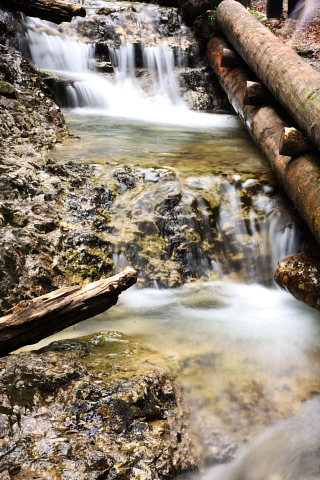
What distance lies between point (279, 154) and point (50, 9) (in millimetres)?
5885

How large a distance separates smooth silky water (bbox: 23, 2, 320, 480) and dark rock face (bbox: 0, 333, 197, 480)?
23cm

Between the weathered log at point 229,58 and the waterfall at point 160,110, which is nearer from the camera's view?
the waterfall at point 160,110

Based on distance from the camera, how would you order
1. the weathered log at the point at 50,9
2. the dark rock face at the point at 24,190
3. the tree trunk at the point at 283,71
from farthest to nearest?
1. the weathered log at the point at 50,9
2. the tree trunk at the point at 283,71
3. the dark rock face at the point at 24,190

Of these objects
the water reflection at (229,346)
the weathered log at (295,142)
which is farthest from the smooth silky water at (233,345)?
the weathered log at (295,142)

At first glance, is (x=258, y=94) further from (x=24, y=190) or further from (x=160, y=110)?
(x=24, y=190)

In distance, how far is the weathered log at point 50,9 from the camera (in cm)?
798

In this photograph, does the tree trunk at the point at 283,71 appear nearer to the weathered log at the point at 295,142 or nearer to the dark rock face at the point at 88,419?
the weathered log at the point at 295,142

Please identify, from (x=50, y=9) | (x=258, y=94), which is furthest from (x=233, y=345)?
(x=50, y=9)

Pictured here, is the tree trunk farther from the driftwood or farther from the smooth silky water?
the driftwood

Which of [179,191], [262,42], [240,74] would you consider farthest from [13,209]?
[240,74]

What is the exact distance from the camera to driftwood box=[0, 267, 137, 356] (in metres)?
2.68

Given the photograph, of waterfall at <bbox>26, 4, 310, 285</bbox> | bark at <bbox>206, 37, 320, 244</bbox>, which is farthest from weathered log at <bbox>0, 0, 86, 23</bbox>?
bark at <bbox>206, 37, 320, 244</bbox>

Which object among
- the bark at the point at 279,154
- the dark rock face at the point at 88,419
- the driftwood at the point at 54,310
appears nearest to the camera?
the dark rock face at the point at 88,419

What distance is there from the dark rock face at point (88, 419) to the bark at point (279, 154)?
2269mm
